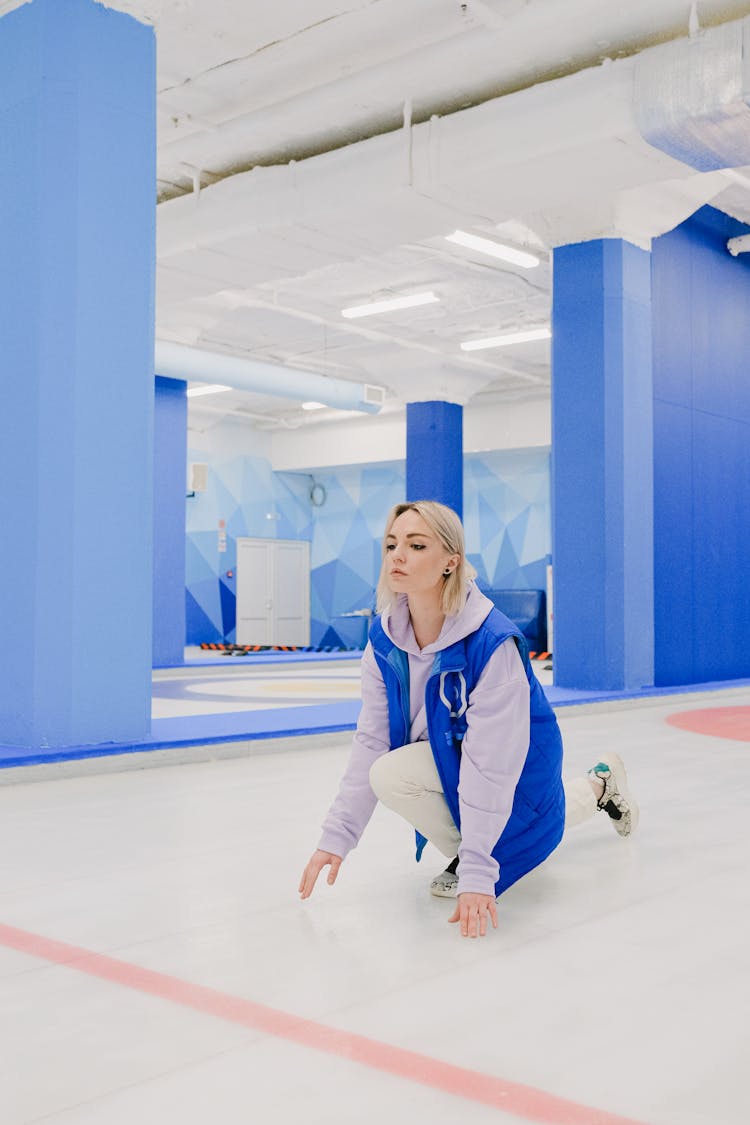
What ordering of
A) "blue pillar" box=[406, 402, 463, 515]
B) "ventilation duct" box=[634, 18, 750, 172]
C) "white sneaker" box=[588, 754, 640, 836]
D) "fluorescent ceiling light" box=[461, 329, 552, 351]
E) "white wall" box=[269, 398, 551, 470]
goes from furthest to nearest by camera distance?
1. "white wall" box=[269, 398, 551, 470]
2. "blue pillar" box=[406, 402, 463, 515]
3. "fluorescent ceiling light" box=[461, 329, 552, 351]
4. "ventilation duct" box=[634, 18, 750, 172]
5. "white sneaker" box=[588, 754, 640, 836]

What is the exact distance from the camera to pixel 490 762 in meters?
2.85

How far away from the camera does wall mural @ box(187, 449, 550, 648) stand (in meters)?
21.7

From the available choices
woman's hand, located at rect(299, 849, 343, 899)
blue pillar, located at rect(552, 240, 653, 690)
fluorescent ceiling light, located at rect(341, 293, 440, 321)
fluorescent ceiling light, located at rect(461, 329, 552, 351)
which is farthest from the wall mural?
woman's hand, located at rect(299, 849, 343, 899)

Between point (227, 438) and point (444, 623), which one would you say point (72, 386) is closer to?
point (444, 623)

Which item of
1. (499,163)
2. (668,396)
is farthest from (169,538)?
(499,163)

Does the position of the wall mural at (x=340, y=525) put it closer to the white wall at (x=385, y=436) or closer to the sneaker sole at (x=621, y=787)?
the white wall at (x=385, y=436)

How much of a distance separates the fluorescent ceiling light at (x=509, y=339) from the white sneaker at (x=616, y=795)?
39.8 feet

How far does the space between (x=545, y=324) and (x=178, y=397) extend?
4978mm

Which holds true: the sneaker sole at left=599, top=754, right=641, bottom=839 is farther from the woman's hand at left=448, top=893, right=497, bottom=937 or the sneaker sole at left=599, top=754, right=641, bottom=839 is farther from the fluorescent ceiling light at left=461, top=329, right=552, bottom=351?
the fluorescent ceiling light at left=461, top=329, right=552, bottom=351

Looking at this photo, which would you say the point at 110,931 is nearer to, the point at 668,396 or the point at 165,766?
the point at 165,766

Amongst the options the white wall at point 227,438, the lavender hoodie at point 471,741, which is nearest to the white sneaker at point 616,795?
the lavender hoodie at point 471,741

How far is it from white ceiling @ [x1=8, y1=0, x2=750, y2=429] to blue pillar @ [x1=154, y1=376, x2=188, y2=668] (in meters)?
2.82

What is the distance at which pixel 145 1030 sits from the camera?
221cm

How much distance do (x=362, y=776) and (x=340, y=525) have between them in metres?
21.4
